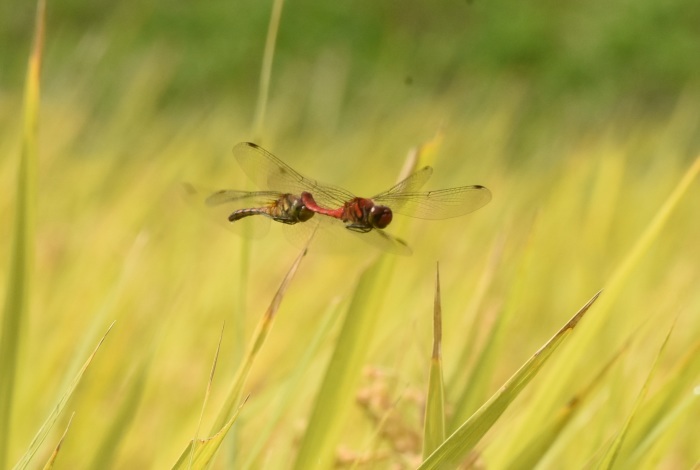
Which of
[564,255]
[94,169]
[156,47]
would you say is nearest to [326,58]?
[156,47]

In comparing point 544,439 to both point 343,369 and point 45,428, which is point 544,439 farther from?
point 45,428

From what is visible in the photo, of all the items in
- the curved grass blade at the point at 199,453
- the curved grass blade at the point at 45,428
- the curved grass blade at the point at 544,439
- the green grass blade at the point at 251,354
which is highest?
the curved grass blade at the point at 45,428

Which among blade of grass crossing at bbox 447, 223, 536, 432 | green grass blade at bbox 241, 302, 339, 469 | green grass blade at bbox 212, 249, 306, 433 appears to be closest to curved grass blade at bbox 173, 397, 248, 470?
green grass blade at bbox 212, 249, 306, 433

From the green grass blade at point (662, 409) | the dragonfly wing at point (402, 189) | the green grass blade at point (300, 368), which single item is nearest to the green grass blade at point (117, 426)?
the green grass blade at point (300, 368)

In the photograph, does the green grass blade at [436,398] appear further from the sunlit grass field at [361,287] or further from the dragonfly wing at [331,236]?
the dragonfly wing at [331,236]

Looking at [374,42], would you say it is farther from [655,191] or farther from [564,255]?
[564,255]

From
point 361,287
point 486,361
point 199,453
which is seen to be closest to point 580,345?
point 486,361

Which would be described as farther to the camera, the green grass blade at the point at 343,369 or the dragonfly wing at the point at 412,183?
the dragonfly wing at the point at 412,183
